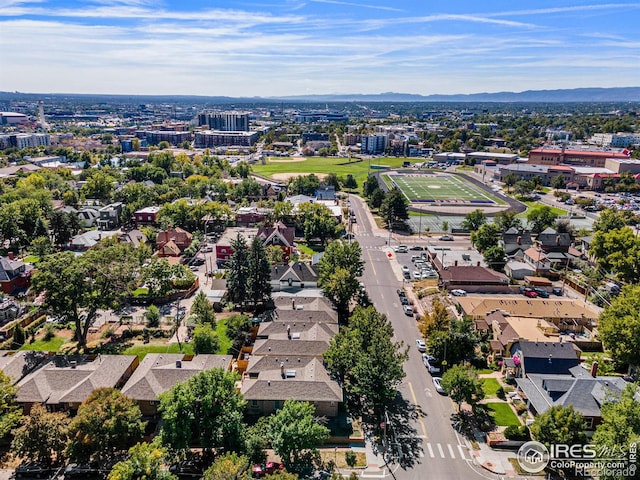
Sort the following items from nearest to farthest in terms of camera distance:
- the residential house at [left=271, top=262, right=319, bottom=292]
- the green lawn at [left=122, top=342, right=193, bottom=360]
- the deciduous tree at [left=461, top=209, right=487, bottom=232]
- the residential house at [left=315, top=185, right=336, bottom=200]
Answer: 1. the green lawn at [left=122, top=342, right=193, bottom=360]
2. the residential house at [left=271, top=262, right=319, bottom=292]
3. the deciduous tree at [left=461, top=209, right=487, bottom=232]
4. the residential house at [left=315, top=185, right=336, bottom=200]

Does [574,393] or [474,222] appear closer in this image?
[574,393]

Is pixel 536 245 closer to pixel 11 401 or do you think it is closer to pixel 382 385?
pixel 382 385

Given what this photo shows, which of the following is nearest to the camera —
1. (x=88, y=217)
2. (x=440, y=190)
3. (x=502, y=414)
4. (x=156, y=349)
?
(x=502, y=414)

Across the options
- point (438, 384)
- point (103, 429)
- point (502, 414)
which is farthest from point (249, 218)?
point (502, 414)

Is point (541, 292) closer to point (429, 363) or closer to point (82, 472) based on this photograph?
point (429, 363)

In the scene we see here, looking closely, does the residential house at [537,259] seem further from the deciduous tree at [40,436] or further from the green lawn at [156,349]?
the deciduous tree at [40,436]

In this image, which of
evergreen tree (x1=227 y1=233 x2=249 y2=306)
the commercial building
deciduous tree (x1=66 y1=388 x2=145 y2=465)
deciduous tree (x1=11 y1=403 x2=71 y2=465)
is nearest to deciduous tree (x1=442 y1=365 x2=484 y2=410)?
deciduous tree (x1=66 y1=388 x2=145 y2=465)

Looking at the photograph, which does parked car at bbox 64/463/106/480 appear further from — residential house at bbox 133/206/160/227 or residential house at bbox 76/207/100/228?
residential house at bbox 76/207/100/228
